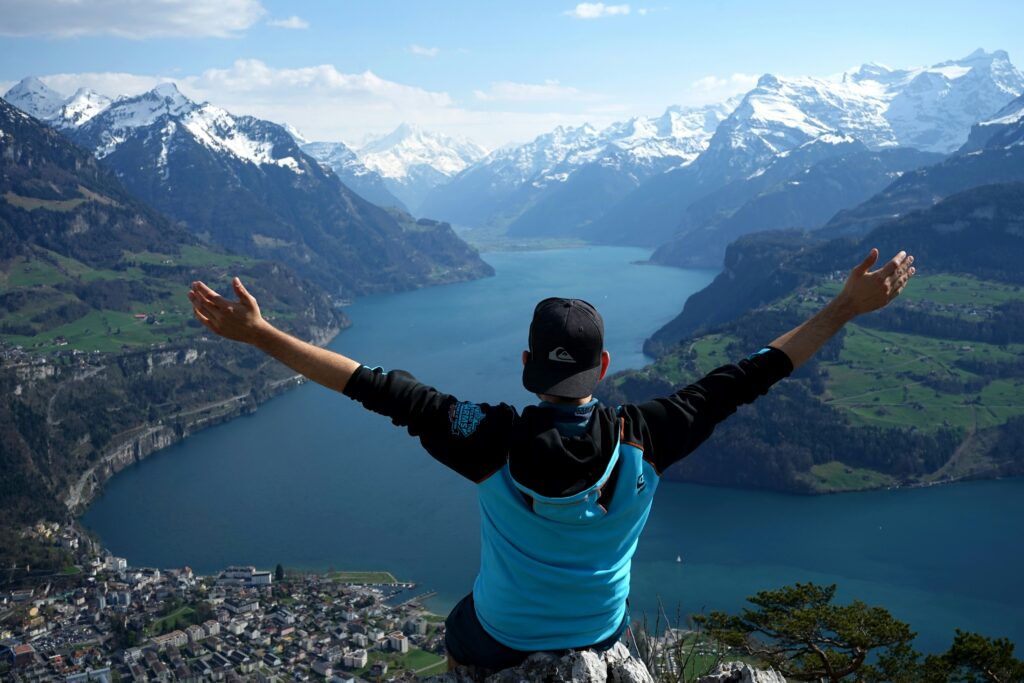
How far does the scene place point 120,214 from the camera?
398 feet

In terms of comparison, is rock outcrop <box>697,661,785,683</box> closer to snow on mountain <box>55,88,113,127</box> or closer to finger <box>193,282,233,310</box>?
finger <box>193,282,233,310</box>

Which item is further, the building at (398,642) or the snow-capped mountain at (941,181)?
the snow-capped mountain at (941,181)

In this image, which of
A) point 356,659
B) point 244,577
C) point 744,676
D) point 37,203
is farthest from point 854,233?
point 744,676

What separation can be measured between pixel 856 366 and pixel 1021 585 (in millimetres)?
33087

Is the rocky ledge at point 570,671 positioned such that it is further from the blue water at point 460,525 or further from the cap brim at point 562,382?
the blue water at point 460,525

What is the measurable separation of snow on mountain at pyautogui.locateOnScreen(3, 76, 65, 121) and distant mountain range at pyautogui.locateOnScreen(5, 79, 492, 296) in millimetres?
220

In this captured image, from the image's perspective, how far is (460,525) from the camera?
43.2m

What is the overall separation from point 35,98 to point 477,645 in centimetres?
22353

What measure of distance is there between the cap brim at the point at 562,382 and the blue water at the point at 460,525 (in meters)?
31.1

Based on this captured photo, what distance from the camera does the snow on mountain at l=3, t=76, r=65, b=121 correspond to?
18925cm

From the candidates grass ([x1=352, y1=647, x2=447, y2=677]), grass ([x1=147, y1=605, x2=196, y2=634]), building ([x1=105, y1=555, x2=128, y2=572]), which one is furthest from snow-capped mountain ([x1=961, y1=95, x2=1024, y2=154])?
grass ([x1=147, y1=605, x2=196, y2=634])

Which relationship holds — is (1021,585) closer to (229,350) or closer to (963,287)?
(963,287)

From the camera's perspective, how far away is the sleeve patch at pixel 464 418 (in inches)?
109

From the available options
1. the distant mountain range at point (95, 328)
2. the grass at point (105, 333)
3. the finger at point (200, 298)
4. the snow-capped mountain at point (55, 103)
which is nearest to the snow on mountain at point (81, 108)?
the snow-capped mountain at point (55, 103)
